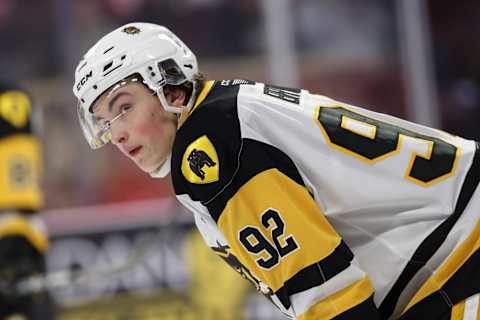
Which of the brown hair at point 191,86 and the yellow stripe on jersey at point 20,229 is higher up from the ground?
the brown hair at point 191,86

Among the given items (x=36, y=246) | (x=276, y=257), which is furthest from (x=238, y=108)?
(x=36, y=246)

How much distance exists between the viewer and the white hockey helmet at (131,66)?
202 cm

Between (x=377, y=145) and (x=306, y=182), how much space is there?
0.52 ft

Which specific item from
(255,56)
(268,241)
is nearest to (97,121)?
(268,241)

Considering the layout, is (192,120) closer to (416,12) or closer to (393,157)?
(393,157)

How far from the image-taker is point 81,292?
4.88 meters

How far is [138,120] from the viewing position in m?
2.02

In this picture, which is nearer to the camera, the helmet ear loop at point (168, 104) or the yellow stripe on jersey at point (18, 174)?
the helmet ear loop at point (168, 104)

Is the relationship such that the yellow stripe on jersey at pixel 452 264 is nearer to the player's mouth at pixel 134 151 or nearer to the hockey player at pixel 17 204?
the player's mouth at pixel 134 151

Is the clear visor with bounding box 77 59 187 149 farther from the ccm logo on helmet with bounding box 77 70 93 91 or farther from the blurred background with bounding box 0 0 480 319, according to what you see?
the blurred background with bounding box 0 0 480 319

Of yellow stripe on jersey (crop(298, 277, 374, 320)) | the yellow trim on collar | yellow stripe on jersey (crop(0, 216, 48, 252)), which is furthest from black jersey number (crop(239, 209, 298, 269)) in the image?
yellow stripe on jersey (crop(0, 216, 48, 252))

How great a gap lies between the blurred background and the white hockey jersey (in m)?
3.25

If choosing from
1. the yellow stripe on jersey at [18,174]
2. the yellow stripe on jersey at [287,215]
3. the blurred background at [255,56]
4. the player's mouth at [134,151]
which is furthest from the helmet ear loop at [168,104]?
the blurred background at [255,56]

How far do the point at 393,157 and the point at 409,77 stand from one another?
3.76 m
